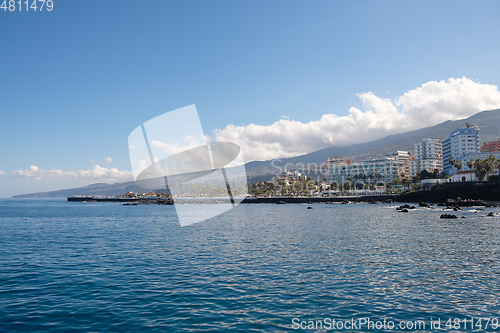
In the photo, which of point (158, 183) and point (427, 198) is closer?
point (158, 183)

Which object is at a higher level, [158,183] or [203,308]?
[158,183]

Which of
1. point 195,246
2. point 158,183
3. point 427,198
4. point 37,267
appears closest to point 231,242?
point 195,246

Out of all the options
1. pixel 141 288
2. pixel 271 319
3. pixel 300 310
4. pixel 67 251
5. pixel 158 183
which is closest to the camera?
pixel 271 319

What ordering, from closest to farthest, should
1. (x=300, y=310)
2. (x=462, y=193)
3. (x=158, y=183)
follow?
1. (x=300, y=310)
2. (x=158, y=183)
3. (x=462, y=193)

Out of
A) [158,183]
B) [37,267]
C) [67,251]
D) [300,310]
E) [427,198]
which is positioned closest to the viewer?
[300,310]

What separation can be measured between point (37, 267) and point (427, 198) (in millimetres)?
129154

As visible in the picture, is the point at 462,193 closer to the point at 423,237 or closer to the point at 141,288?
the point at 423,237

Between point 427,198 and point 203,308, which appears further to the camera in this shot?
point 427,198

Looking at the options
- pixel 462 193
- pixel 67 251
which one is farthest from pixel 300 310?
pixel 462 193

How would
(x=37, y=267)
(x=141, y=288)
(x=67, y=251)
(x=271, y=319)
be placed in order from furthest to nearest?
(x=67, y=251) < (x=37, y=267) < (x=141, y=288) < (x=271, y=319)

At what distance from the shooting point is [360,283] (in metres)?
16.0

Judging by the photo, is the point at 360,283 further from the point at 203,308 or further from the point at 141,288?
the point at 141,288

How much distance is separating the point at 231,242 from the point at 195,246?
12.3ft

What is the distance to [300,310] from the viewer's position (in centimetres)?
1240
